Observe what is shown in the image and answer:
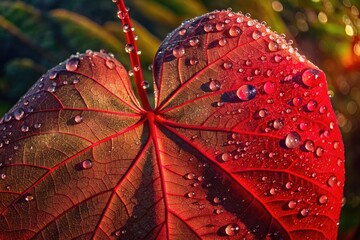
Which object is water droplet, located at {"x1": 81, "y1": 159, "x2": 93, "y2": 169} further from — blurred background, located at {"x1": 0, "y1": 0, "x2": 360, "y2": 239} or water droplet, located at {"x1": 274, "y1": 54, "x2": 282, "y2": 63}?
blurred background, located at {"x1": 0, "y1": 0, "x2": 360, "y2": 239}

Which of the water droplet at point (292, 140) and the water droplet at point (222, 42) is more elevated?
the water droplet at point (222, 42)

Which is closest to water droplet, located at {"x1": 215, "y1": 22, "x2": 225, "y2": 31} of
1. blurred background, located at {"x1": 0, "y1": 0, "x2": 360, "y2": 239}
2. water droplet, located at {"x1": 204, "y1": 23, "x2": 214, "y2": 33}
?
water droplet, located at {"x1": 204, "y1": 23, "x2": 214, "y2": 33}

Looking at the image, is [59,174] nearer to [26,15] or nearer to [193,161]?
[193,161]

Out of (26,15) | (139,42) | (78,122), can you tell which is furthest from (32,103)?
(26,15)

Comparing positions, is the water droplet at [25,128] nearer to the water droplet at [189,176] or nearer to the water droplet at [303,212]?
the water droplet at [189,176]

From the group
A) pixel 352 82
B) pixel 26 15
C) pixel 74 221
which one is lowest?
pixel 74 221

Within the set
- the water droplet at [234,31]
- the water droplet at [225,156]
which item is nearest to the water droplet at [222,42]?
the water droplet at [234,31]
